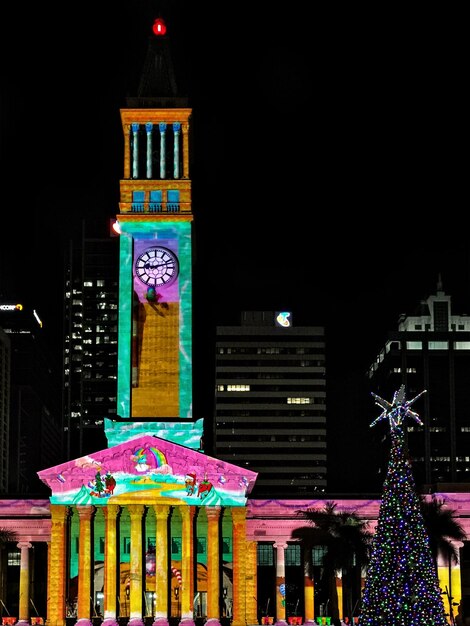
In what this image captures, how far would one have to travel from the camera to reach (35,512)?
123m

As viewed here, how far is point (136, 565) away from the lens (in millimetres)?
116875

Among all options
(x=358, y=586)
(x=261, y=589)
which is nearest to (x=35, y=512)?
(x=261, y=589)

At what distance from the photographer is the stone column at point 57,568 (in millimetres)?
116125

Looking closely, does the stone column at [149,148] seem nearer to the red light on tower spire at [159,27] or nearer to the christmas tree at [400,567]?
the red light on tower spire at [159,27]

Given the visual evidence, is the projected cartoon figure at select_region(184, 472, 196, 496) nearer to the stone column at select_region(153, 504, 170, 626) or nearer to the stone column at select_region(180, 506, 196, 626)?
the stone column at select_region(180, 506, 196, 626)

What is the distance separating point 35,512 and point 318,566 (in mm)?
29619

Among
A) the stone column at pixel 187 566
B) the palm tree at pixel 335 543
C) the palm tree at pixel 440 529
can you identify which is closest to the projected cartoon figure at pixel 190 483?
the stone column at pixel 187 566

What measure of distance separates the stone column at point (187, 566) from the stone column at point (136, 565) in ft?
12.7

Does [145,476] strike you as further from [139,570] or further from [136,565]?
[139,570]

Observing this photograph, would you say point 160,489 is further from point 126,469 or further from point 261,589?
point 261,589

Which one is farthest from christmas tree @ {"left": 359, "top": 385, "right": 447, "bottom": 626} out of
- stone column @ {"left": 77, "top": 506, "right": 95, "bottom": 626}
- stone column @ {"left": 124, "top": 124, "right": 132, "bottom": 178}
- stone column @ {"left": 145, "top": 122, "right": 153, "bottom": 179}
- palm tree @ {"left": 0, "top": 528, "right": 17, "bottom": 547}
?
stone column @ {"left": 124, "top": 124, "right": 132, "bottom": 178}

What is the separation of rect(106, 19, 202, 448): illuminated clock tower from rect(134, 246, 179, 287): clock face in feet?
0.34

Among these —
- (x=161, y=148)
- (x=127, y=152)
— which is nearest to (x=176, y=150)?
(x=161, y=148)

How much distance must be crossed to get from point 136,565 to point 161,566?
7.49ft
